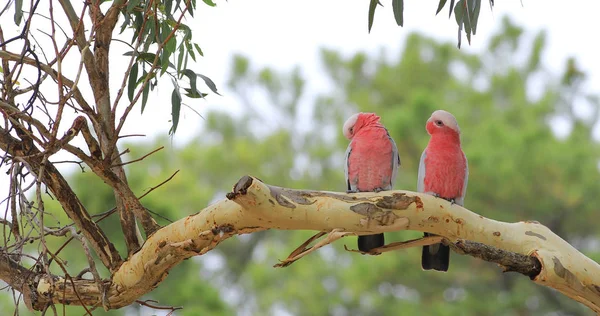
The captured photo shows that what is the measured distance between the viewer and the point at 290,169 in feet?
47.2

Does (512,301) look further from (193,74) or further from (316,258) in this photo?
(193,74)

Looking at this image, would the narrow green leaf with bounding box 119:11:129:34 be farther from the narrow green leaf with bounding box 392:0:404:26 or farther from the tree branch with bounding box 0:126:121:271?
the narrow green leaf with bounding box 392:0:404:26

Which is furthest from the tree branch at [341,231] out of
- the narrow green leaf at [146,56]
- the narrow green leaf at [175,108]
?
the narrow green leaf at [146,56]

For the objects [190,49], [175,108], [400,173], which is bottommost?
[400,173]

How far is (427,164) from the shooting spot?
3121 millimetres

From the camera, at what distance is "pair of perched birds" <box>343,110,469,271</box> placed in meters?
3.07

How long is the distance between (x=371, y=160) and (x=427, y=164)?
0.22 m

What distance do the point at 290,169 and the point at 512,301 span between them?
20.9 feet

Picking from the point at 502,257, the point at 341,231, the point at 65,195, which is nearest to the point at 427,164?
the point at 502,257

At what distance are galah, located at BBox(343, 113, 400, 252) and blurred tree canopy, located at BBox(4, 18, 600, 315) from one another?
4.17m

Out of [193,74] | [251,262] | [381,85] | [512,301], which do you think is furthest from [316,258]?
[193,74]

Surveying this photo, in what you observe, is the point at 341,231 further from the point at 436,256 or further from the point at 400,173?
the point at 400,173

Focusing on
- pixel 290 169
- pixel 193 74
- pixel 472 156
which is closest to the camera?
pixel 193 74

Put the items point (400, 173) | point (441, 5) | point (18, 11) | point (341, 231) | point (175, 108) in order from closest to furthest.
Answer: point (341, 231) < point (18, 11) < point (441, 5) < point (175, 108) < point (400, 173)
